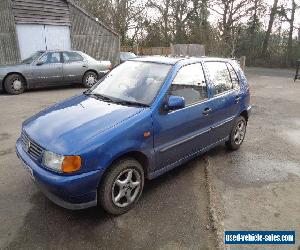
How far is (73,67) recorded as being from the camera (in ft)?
39.0

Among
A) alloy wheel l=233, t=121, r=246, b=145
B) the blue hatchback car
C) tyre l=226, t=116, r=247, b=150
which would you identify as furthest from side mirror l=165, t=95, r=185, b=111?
alloy wheel l=233, t=121, r=246, b=145

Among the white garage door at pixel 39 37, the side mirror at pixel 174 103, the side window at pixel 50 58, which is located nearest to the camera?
the side mirror at pixel 174 103

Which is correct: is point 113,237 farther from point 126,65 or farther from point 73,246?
point 126,65

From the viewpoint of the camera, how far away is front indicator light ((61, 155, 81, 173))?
3027 millimetres

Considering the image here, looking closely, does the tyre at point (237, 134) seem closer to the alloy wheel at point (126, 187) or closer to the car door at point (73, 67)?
the alloy wheel at point (126, 187)

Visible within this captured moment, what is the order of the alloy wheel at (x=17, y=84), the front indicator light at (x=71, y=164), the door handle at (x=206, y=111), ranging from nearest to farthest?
the front indicator light at (x=71, y=164) < the door handle at (x=206, y=111) < the alloy wheel at (x=17, y=84)

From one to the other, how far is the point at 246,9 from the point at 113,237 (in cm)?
2869

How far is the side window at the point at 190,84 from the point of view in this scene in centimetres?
412

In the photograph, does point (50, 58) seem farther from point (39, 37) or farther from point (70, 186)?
point (70, 186)

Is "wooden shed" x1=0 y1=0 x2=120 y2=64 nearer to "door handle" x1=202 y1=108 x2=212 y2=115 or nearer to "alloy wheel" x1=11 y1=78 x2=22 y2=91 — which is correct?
"alloy wheel" x1=11 y1=78 x2=22 y2=91

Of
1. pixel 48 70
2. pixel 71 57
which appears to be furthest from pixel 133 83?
pixel 71 57

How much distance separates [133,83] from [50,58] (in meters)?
8.02

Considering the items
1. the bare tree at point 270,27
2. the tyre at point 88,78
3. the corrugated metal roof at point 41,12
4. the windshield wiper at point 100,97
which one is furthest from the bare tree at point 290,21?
the windshield wiper at point 100,97

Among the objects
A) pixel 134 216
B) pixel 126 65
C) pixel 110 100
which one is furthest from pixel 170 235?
pixel 126 65
